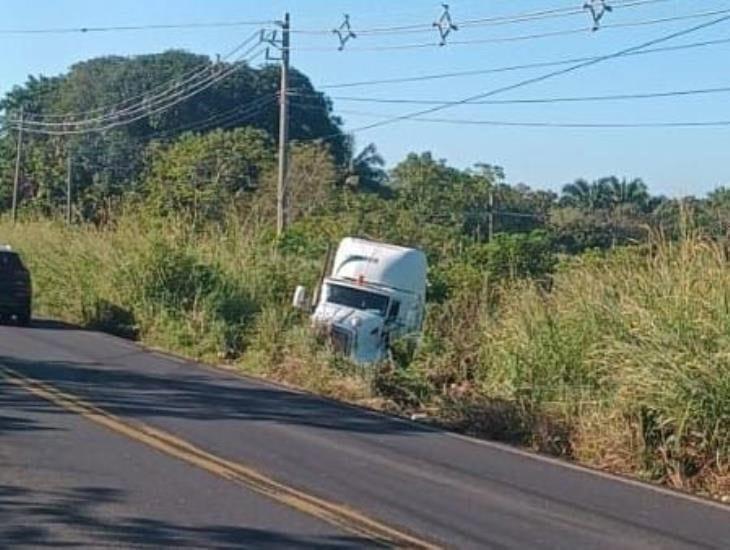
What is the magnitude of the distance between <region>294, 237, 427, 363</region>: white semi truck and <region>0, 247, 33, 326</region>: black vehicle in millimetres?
7251

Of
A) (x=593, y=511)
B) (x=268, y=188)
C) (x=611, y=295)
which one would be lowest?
(x=593, y=511)

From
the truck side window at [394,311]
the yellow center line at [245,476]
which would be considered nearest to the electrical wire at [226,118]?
the truck side window at [394,311]

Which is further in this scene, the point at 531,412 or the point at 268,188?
the point at 268,188

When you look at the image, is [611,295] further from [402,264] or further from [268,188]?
[268,188]

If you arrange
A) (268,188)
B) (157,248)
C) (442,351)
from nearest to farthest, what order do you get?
1. (442,351)
2. (157,248)
3. (268,188)

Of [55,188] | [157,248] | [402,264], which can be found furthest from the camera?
[55,188]

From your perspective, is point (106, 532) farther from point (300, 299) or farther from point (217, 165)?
point (217, 165)

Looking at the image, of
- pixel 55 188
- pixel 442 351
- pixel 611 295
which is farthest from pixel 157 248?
pixel 55 188

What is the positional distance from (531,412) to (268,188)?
43.3 metres

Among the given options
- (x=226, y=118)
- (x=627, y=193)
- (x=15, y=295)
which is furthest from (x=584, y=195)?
(x=15, y=295)

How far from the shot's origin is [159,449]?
11.4m

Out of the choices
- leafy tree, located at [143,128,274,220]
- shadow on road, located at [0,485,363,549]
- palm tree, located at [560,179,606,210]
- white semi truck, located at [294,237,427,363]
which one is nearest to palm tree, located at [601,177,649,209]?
palm tree, located at [560,179,606,210]

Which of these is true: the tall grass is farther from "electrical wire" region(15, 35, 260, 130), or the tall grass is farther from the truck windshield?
"electrical wire" region(15, 35, 260, 130)

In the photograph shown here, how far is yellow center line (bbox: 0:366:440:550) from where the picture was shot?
323 inches
